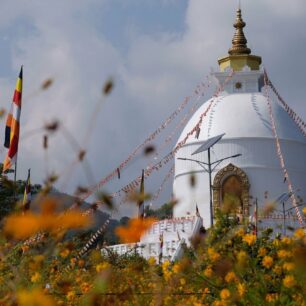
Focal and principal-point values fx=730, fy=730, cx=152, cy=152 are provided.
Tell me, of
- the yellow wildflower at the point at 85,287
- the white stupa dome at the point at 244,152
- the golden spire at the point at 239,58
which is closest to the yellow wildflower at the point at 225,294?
the yellow wildflower at the point at 85,287

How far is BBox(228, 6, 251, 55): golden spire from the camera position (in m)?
38.2

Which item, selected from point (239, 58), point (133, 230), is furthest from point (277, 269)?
point (239, 58)

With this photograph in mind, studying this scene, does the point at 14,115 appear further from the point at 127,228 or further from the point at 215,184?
the point at 215,184

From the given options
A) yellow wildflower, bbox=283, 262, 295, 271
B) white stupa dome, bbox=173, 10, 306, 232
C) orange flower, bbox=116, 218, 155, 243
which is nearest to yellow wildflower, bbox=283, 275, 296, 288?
yellow wildflower, bbox=283, 262, 295, 271

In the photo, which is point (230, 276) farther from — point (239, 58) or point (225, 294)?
point (239, 58)

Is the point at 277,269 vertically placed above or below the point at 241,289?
above

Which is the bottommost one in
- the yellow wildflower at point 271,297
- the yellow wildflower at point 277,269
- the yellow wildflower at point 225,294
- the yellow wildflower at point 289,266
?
the yellow wildflower at point 225,294

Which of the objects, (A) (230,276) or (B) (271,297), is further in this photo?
(B) (271,297)

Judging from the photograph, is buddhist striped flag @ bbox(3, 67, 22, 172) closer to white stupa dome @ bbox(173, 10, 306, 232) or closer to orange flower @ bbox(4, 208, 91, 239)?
orange flower @ bbox(4, 208, 91, 239)

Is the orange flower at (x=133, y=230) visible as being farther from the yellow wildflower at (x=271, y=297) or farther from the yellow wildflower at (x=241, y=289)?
the yellow wildflower at (x=271, y=297)

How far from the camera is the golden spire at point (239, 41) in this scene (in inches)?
1502

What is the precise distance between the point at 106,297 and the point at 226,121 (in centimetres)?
2975

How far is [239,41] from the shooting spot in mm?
38812

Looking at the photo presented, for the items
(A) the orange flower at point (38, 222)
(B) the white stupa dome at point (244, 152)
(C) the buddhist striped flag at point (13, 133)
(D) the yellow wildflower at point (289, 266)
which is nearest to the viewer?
(A) the orange flower at point (38, 222)
